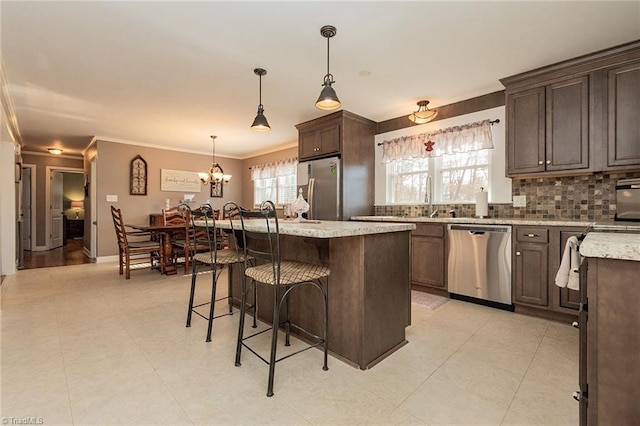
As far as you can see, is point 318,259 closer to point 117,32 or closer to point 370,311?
point 370,311

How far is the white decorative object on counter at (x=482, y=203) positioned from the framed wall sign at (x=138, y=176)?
6193 mm

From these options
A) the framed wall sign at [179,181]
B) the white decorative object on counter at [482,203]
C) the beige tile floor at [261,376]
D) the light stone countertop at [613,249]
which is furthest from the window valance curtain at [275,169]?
the light stone countertop at [613,249]

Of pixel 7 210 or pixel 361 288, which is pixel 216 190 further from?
pixel 361 288

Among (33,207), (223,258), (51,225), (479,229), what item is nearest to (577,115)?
(479,229)

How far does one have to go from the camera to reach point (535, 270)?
112 inches

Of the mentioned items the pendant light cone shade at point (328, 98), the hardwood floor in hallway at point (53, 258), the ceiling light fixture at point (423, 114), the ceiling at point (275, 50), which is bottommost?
the hardwood floor in hallway at point (53, 258)

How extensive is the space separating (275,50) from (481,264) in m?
2.89

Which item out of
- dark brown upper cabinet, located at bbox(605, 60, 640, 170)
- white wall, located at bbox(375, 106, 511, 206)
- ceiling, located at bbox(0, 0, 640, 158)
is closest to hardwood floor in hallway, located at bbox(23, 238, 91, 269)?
ceiling, located at bbox(0, 0, 640, 158)

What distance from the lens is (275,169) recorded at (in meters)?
6.81

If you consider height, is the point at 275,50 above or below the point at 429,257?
above

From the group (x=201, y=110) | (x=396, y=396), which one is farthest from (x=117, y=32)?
(x=396, y=396)

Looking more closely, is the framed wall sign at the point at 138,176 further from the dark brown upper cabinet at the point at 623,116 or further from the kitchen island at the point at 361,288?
the dark brown upper cabinet at the point at 623,116

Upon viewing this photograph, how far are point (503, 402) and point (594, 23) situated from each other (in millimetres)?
2745

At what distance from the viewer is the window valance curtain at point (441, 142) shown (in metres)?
3.67
